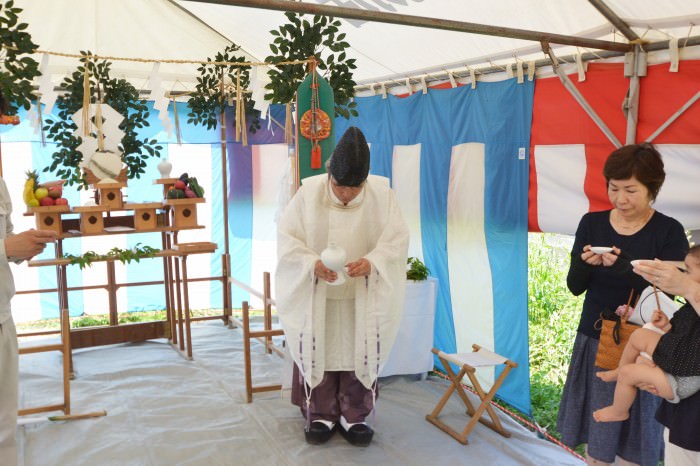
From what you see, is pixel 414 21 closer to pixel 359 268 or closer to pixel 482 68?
pixel 359 268

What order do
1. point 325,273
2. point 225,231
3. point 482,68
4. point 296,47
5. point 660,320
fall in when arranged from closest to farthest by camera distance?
point 660,320 → point 325,273 → point 296,47 → point 482,68 → point 225,231

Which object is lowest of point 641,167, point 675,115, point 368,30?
point 641,167

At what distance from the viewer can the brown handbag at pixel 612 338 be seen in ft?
6.79

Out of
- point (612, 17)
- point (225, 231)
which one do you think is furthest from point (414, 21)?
point (225, 231)

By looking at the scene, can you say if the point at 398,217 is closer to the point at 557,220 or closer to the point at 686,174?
the point at 557,220

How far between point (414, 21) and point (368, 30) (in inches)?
62.7

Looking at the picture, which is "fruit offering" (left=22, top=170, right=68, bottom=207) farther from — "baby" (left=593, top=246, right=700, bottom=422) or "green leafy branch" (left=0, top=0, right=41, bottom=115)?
"baby" (left=593, top=246, right=700, bottom=422)

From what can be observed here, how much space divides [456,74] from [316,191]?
5.46 feet

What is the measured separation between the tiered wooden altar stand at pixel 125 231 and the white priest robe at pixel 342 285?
171 cm

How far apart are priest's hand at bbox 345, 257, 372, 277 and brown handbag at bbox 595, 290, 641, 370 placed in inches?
42.6

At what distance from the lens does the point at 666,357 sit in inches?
69.4

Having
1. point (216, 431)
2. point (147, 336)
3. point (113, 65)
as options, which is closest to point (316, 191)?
point (216, 431)

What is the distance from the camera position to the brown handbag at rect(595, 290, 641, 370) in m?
2.07

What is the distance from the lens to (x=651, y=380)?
69.8 inches
